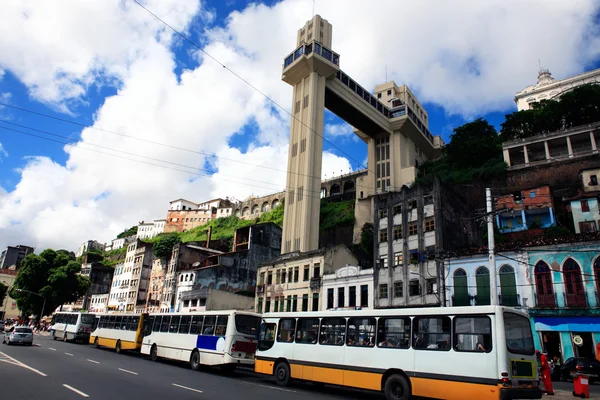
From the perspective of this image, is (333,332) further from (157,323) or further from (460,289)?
(460,289)

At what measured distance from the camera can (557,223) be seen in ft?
145

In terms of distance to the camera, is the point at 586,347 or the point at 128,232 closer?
the point at 586,347

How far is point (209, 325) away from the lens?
69.3 ft

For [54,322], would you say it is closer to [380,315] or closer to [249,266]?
[249,266]

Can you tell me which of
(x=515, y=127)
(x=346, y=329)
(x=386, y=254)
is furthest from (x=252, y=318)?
(x=515, y=127)

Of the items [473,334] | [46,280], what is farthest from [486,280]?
[46,280]

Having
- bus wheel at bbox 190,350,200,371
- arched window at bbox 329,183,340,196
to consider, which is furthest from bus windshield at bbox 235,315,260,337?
arched window at bbox 329,183,340,196

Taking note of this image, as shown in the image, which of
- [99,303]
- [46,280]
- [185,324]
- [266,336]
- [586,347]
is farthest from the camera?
[99,303]

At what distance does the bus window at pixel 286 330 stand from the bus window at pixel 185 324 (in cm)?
734

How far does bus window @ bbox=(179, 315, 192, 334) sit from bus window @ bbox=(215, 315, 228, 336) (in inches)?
122

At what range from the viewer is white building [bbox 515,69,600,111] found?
288 ft

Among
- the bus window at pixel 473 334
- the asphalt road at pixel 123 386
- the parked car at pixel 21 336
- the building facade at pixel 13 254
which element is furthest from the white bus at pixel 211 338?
the building facade at pixel 13 254

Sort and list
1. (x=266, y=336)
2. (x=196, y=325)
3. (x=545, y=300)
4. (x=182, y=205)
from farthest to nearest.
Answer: (x=182, y=205) < (x=545, y=300) < (x=196, y=325) < (x=266, y=336)

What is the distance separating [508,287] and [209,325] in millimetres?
20910
